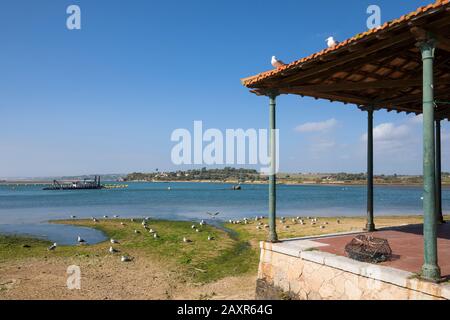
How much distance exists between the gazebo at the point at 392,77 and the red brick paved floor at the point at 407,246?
886 mm

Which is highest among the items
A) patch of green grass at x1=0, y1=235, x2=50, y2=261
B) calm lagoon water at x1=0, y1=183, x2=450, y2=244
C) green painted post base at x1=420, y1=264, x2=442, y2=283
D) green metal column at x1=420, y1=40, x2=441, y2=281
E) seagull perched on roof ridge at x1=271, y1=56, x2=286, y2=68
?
seagull perched on roof ridge at x1=271, y1=56, x2=286, y2=68

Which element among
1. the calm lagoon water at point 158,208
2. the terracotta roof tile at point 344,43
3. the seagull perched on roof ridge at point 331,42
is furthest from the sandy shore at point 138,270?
the seagull perched on roof ridge at point 331,42

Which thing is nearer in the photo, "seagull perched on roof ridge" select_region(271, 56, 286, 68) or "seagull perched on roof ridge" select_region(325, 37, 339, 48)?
"seagull perched on roof ridge" select_region(325, 37, 339, 48)

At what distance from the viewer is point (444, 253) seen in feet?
25.6

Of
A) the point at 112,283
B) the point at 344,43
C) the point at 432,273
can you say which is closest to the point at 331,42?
the point at 344,43

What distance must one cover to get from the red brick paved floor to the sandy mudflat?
3.83m

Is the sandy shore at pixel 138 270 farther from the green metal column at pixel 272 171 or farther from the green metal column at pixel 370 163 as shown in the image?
the green metal column at pixel 370 163

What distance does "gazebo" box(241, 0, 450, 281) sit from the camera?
5.70 meters

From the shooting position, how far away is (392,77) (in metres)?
9.82

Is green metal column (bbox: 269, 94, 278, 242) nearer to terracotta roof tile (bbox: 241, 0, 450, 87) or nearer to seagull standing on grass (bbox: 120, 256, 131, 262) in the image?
terracotta roof tile (bbox: 241, 0, 450, 87)

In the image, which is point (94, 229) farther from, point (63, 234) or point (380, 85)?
point (380, 85)

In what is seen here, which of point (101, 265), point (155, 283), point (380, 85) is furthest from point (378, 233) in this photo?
point (101, 265)

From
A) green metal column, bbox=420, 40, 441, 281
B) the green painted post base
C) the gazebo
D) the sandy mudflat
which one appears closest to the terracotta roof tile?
the gazebo

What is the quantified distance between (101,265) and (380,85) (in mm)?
14269
